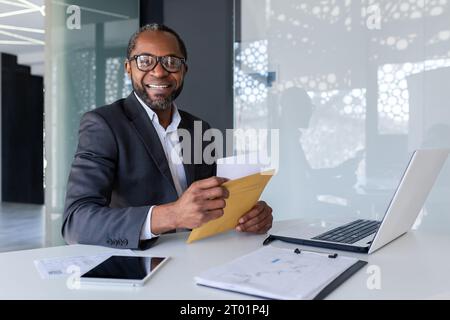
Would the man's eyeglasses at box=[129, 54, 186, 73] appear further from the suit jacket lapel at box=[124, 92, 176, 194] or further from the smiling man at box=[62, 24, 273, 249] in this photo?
the suit jacket lapel at box=[124, 92, 176, 194]

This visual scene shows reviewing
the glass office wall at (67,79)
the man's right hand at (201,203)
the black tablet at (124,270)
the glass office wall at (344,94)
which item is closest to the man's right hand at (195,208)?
the man's right hand at (201,203)

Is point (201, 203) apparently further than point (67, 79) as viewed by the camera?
No

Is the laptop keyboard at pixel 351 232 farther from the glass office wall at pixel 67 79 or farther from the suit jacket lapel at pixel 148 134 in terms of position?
the glass office wall at pixel 67 79

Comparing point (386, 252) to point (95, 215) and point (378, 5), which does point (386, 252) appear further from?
point (378, 5)

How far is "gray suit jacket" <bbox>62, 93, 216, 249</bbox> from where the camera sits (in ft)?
5.04

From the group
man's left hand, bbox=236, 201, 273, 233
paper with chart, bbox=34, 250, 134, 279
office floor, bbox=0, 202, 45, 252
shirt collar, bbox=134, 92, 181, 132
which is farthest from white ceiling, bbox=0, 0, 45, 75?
paper with chart, bbox=34, 250, 134, 279

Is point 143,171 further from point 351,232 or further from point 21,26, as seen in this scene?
point 21,26

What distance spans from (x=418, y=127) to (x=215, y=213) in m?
2.47

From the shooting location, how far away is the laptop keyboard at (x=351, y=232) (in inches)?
55.6

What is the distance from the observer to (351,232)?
5.01 feet

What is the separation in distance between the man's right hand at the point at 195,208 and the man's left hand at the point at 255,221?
0.76 feet

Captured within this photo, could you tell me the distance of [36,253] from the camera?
127 centimetres

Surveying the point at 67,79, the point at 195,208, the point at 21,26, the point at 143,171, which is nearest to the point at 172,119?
the point at 143,171

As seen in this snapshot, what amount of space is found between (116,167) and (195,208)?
0.56 metres
